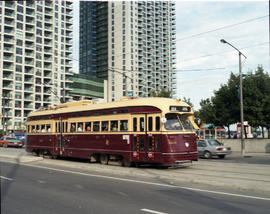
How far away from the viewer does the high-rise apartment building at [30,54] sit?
304 ft

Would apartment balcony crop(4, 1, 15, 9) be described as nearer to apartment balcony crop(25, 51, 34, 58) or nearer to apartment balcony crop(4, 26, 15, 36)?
apartment balcony crop(4, 26, 15, 36)

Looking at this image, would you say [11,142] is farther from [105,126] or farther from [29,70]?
→ [29,70]

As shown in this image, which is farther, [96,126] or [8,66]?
[8,66]

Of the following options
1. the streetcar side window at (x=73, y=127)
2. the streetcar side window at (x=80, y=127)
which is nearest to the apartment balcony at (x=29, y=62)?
the streetcar side window at (x=73, y=127)

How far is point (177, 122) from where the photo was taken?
48.6 ft

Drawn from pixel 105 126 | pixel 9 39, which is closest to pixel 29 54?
pixel 9 39

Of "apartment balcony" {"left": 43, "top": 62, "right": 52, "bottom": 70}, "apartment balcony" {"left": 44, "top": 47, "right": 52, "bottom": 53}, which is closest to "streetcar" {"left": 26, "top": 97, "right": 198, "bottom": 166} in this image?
"apartment balcony" {"left": 43, "top": 62, "right": 52, "bottom": 70}

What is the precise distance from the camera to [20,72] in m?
95.8

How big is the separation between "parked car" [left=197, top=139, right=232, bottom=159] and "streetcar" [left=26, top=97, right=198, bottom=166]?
29.6 feet

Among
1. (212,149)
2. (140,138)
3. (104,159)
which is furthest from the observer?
(212,149)

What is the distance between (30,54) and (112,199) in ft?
319

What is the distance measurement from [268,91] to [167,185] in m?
29.4

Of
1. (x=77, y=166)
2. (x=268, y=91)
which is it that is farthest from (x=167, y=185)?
(x=268, y=91)

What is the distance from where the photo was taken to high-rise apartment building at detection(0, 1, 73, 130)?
92562 mm
